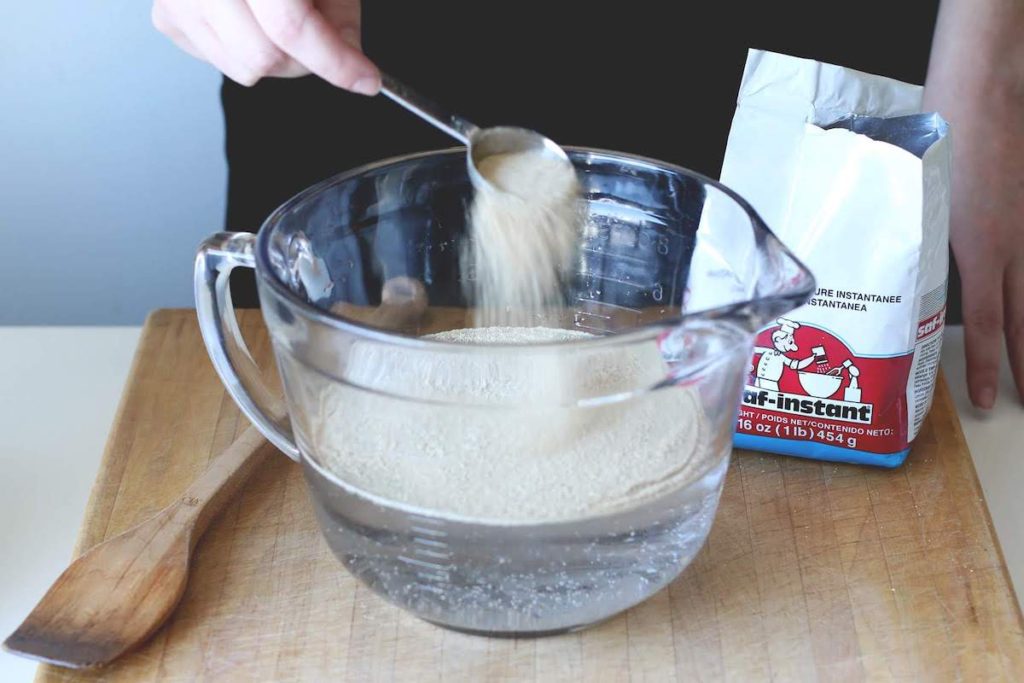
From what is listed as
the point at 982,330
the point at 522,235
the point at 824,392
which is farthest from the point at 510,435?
the point at 982,330

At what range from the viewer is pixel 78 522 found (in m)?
0.93

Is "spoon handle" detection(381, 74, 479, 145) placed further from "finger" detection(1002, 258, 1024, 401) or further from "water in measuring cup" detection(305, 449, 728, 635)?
"finger" detection(1002, 258, 1024, 401)

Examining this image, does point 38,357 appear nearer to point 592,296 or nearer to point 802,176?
point 592,296

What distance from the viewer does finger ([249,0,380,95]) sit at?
817 mm

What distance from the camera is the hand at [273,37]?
0.82m

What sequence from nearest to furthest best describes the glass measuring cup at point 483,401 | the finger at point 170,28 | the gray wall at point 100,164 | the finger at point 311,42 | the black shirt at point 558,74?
the glass measuring cup at point 483,401
the finger at point 311,42
the finger at point 170,28
the black shirt at point 558,74
the gray wall at point 100,164

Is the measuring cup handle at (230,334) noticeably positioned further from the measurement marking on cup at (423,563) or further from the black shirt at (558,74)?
the black shirt at (558,74)

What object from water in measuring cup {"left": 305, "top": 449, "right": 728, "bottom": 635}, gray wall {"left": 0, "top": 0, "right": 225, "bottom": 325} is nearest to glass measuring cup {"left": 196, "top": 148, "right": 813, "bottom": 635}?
water in measuring cup {"left": 305, "top": 449, "right": 728, "bottom": 635}

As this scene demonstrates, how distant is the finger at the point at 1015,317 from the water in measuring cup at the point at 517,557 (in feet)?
1.51

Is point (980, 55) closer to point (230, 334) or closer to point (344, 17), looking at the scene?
point (344, 17)

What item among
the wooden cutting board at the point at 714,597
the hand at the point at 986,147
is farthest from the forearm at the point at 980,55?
the wooden cutting board at the point at 714,597

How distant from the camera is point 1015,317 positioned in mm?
1103

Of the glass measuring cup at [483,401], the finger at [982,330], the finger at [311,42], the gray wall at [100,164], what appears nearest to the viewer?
the glass measuring cup at [483,401]

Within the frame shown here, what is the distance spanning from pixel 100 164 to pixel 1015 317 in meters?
1.21
